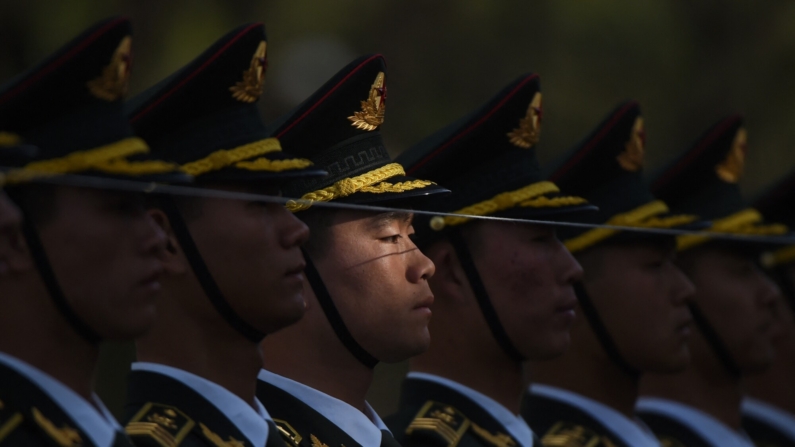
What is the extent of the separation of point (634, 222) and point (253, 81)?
205cm

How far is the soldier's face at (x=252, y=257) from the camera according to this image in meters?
4.17

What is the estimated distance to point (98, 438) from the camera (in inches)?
142

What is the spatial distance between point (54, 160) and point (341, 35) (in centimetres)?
1178

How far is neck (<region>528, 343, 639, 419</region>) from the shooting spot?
19.3 feet

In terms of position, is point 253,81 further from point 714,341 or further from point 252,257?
point 714,341

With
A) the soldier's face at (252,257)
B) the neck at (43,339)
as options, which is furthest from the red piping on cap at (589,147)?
the neck at (43,339)

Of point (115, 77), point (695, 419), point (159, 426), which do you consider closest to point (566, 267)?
point (695, 419)

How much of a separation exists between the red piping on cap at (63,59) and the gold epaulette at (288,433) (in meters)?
1.20

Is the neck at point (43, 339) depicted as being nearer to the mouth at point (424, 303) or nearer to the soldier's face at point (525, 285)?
the mouth at point (424, 303)

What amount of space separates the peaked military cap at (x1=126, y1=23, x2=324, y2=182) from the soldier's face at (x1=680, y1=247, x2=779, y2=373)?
2834 mm

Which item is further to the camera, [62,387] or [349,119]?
[349,119]

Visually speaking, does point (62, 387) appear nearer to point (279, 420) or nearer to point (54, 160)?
point (54, 160)

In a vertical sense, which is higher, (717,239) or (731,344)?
(717,239)

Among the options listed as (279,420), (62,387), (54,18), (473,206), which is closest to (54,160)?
(62,387)
